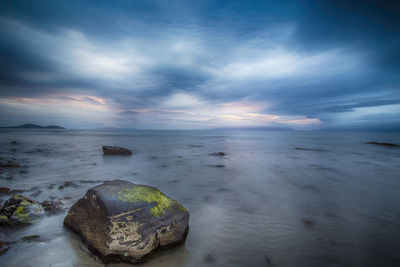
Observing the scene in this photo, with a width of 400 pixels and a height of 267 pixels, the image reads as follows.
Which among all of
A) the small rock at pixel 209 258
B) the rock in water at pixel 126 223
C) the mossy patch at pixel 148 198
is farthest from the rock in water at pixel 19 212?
the small rock at pixel 209 258

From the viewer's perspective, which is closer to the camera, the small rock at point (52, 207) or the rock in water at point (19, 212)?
the rock in water at point (19, 212)

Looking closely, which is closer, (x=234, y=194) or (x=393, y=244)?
(x=393, y=244)

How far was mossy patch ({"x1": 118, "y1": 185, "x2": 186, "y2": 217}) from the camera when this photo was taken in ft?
10.2

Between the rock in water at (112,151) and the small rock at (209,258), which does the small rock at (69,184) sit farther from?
the rock in water at (112,151)

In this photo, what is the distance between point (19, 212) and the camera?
358 centimetres

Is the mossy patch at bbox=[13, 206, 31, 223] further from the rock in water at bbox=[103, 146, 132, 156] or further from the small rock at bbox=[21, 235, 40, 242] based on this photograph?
the rock in water at bbox=[103, 146, 132, 156]

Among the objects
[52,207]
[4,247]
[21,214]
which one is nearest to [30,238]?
[4,247]

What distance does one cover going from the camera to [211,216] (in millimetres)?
4289

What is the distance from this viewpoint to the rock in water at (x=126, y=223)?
2.62 m

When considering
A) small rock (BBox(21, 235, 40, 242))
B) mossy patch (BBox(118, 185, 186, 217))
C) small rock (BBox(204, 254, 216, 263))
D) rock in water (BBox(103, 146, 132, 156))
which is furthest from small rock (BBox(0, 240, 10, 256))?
rock in water (BBox(103, 146, 132, 156))

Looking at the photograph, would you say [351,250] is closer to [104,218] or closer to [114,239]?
[114,239]

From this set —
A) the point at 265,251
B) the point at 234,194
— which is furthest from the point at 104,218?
the point at 234,194

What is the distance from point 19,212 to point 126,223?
2729 mm

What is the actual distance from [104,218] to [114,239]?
15.7 inches
